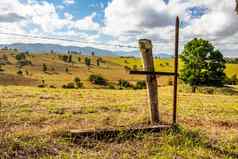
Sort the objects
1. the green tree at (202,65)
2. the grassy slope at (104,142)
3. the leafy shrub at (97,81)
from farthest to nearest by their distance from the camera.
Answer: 1. the leafy shrub at (97,81)
2. the green tree at (202,65)
3. the grassy slope at (104,142)

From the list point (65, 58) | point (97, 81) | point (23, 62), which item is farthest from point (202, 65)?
point (65, 58)

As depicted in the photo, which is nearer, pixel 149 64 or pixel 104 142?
pixel 104 142

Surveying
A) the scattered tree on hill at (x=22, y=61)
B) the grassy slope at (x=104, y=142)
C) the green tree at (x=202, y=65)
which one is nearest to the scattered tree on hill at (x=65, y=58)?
the scattered tree on hill at (x=22, y=61)

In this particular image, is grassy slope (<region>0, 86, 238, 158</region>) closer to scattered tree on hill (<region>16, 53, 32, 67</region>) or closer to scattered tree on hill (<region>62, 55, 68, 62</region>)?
scattered tree on hill (<region>16, 53, 32, 67</region>)

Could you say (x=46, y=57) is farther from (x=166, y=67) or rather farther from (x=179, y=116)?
(x=179, y=116)

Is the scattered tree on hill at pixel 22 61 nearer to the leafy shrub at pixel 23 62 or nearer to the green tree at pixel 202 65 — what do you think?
the leafy shrub at pixel 23 62

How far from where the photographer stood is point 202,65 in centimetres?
4681

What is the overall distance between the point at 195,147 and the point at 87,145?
2.26 metres

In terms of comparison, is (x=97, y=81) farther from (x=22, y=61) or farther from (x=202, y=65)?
(x=22, y=61)

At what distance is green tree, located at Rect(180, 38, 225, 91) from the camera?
46281 mm

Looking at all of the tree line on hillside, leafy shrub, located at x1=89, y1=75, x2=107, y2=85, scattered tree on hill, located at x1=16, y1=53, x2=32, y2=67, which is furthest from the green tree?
scattered tree on hill, located at x1=16, y1=53, x2=32, y2=67

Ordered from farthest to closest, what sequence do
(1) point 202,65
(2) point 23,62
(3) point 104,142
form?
(2) point 23,62 → (1) point 202,65 → (3) point 104,142

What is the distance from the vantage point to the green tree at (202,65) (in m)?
46.3

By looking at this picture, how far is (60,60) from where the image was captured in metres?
115
